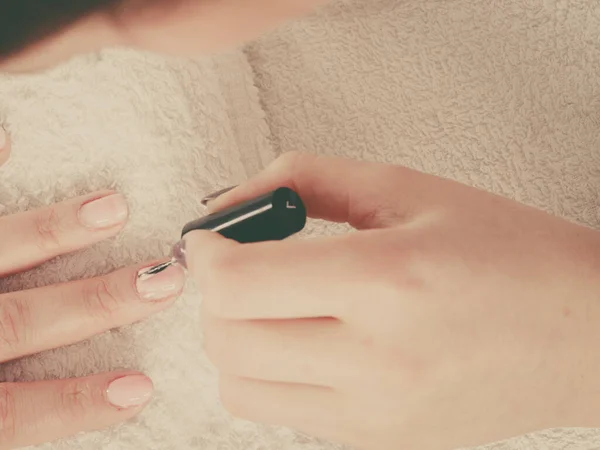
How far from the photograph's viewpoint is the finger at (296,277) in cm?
27

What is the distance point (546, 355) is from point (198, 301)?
288 millimetres

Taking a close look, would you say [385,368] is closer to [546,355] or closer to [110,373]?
[546,355]

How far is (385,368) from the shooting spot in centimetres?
28

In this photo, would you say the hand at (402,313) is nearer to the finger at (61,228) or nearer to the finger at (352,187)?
the finger at (352,187)

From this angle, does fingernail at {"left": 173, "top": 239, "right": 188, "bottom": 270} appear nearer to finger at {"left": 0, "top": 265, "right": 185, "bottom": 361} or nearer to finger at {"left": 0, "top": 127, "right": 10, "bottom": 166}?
finger at {"left": 0, "top": 265, "right": 185, "bottom": 361}

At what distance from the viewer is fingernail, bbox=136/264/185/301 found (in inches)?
18.9

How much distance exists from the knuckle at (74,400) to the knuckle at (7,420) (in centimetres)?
4

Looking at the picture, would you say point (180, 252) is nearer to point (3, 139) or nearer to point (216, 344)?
point (216, 344)

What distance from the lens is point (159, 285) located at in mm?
491

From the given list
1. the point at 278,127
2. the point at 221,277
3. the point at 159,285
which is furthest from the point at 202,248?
the point at 278,127

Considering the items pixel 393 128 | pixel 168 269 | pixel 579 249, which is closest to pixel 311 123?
pixel 393 128

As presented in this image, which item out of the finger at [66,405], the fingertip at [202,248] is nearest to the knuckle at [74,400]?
the finger at [66,405]

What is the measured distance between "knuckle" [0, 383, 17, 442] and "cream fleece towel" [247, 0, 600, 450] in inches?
12.2

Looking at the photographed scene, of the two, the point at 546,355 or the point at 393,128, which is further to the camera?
the point at 393,128
